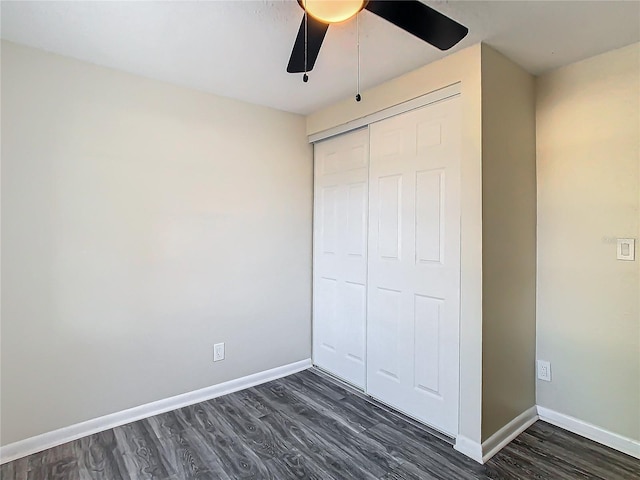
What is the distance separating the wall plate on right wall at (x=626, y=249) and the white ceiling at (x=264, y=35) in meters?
1.11

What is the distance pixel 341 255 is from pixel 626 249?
1848 mm

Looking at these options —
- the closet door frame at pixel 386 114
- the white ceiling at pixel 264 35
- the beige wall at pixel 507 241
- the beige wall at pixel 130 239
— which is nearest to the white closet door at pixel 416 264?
the closet door frame at pixel 386 114

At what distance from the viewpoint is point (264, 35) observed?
1852 millimetres

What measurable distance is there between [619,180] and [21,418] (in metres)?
3.69

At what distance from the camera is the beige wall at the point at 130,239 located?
1988 millimetres

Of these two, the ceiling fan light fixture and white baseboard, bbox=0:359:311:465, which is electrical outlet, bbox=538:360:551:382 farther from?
the ceiling fan light fixture

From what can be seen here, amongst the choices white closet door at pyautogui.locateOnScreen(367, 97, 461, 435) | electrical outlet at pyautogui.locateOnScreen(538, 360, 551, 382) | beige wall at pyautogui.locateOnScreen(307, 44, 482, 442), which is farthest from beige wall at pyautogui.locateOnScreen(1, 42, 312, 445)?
electrical outlet at pyautogui.locateOnScreen(538, 360, 551, 382)

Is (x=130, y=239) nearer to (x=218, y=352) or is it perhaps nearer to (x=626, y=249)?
(x=218, y=352)

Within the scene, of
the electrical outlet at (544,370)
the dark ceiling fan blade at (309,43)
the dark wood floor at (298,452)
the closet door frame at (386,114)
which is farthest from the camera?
the electrical outlet at (544,370)

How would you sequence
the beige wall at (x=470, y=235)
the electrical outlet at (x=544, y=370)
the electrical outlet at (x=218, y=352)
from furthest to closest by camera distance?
the electrical outlet at (x=218, y=352), the electrical outlet at (x=544, y=370), the beige wall at (x=470, y=235)

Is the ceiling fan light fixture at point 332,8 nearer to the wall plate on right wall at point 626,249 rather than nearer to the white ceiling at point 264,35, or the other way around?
the white ceiling at point 264,35

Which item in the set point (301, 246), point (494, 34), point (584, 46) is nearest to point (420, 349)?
point (301, 246)

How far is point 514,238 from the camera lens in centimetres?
217

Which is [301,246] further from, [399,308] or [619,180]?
[619,180]
